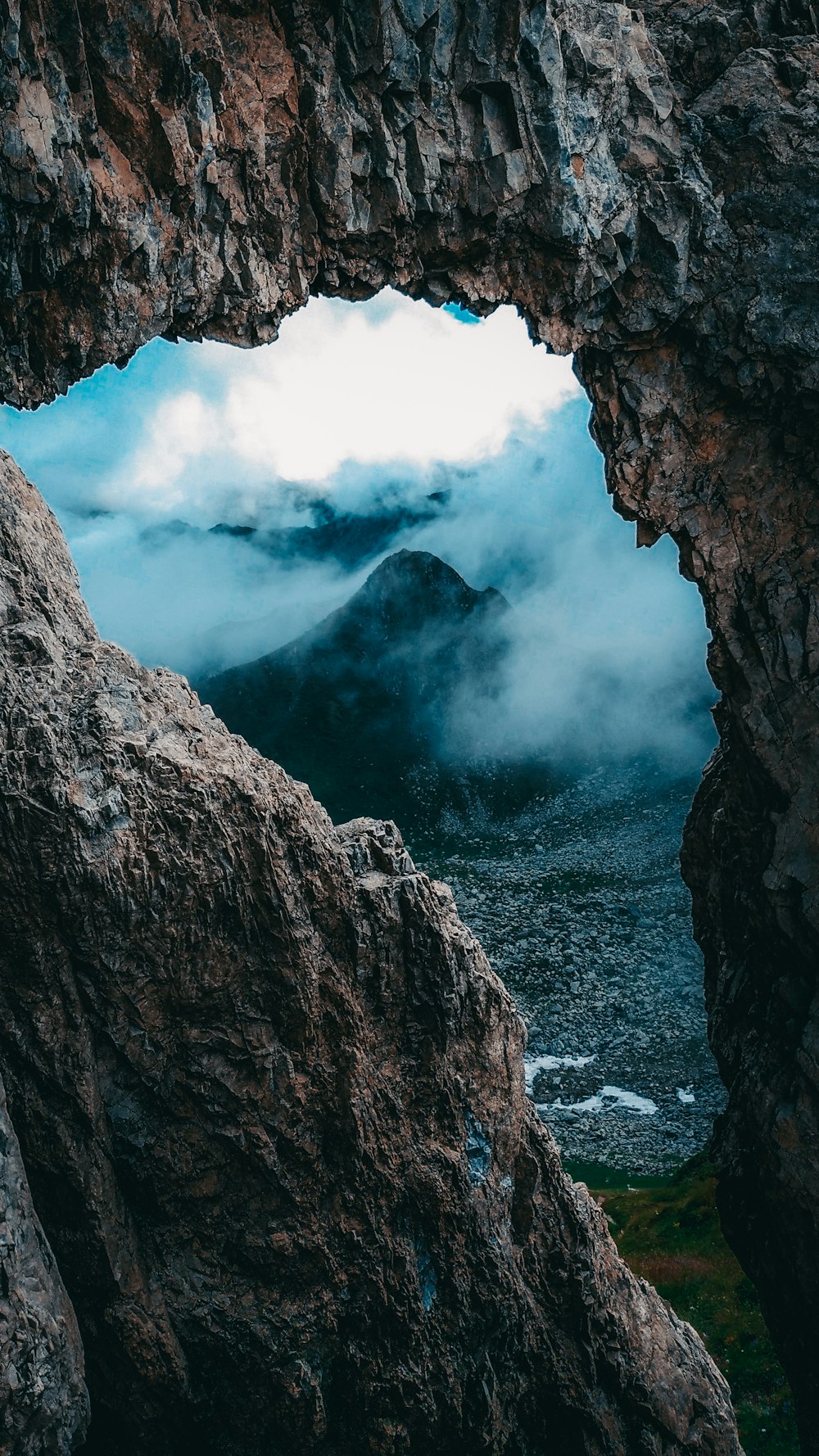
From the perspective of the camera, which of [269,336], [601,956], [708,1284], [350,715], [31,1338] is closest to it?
[31,1338]

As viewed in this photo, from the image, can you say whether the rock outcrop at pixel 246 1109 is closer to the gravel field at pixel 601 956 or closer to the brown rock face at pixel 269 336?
the brown rock face at pixel 269 336

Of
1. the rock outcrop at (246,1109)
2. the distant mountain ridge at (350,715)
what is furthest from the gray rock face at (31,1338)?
the distant mountain ridge at (350,715)

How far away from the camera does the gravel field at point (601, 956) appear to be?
71.2 meters

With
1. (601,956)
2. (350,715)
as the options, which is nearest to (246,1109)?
(601,956)

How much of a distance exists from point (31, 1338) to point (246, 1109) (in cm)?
456

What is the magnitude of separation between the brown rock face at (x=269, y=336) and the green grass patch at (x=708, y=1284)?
819cm

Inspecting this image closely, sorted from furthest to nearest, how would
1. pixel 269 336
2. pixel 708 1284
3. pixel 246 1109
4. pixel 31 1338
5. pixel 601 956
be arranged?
pixel 601 956, pixel 708 1284, pixel 269 336, pixel 246 1109, pixel 31 1338

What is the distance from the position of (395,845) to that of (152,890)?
5.04 meters

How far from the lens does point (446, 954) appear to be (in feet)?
64.1

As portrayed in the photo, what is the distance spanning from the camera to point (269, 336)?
2038 centimetres

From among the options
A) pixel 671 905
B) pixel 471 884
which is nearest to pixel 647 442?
pixel 671 905

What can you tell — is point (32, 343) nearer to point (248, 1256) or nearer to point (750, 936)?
point (248, 1256)

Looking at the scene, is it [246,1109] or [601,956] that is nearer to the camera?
[246,1109]

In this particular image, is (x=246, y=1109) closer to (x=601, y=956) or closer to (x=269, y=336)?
(x=269, y=336)
